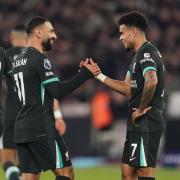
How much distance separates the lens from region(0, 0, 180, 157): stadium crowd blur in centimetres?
1708

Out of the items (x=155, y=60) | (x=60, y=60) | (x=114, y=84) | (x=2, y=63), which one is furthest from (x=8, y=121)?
(x=60, y=60)

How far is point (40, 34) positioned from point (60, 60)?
9330 millimetres

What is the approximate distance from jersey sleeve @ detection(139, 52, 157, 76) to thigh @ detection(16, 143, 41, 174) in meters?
1.39

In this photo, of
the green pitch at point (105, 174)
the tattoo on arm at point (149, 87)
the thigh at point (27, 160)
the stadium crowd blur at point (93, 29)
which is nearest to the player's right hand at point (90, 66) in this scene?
the tattoo on arm at point (149, 87)

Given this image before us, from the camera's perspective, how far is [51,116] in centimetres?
779

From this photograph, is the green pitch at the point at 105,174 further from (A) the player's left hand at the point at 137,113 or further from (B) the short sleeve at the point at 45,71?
(B) the short sleeve at the point at 45,71

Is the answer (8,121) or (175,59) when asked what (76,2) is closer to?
(175,59)

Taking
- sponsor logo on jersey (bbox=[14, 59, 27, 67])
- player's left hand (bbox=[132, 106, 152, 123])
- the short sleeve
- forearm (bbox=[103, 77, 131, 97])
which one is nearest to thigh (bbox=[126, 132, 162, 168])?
player's left hand (bbox=[132, 106, 152, 123])

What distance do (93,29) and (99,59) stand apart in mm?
1389

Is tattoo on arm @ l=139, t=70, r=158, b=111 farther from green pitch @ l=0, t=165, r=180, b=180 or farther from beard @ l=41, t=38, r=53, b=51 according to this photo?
green pitch @ l=0, t=165, r=180, b=180

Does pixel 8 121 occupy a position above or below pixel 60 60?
below

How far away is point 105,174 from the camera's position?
1295 centimetres

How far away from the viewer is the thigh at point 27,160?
25.4 ft

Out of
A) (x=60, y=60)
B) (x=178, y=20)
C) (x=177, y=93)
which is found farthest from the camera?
(x=178, y=20)
